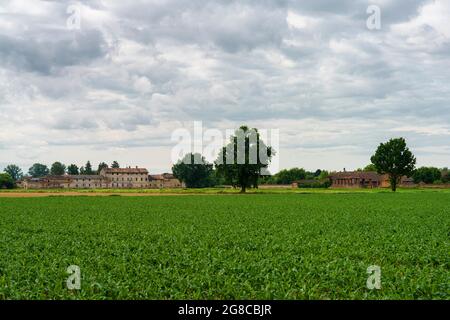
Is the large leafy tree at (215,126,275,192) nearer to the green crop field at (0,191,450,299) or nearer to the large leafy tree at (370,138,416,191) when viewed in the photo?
the large leafy tree at (370,138,416,191)

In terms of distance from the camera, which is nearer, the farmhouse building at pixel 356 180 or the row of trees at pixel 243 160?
the row of trees at pixel 243 160

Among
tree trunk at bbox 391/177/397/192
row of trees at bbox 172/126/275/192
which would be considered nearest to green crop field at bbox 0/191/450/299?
row of trees at bbox 172/126/275/192

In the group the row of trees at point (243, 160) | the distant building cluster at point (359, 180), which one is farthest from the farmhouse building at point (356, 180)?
the row of trees at point (243, 160)

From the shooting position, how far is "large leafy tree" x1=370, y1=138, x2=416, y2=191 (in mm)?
136375

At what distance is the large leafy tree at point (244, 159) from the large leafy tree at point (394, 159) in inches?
1657

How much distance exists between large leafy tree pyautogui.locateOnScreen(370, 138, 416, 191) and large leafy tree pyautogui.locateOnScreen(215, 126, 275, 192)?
4209 cm

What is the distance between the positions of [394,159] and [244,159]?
5290cm

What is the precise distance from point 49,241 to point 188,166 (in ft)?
546

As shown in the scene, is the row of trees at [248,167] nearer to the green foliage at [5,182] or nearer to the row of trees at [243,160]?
the row of trees at [243,160]

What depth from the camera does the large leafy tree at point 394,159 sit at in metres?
136
